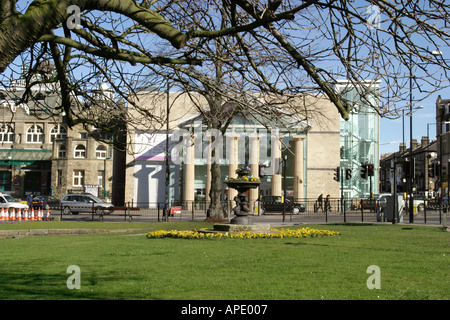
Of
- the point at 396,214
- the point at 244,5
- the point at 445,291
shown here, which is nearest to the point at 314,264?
the point at 445,291

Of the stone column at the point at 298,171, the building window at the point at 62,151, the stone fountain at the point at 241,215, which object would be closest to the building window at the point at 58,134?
the building window at the point at 62,151

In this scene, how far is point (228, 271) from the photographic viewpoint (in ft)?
31.2

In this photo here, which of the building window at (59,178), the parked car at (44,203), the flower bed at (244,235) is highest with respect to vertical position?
the building window at (59,178)

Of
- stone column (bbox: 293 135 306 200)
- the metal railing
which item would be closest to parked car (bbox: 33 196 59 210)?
the metal railing

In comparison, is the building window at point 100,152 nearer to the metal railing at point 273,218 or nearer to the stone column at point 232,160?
the stone column at point 232,160

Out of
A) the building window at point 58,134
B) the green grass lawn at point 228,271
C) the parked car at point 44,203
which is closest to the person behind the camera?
the green grass lawn at point 228,271

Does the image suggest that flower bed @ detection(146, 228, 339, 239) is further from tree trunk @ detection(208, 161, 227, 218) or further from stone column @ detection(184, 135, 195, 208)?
stone column @ detection(184, 135, 195, 208)

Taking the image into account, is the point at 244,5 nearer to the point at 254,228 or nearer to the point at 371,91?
the point at 371,91

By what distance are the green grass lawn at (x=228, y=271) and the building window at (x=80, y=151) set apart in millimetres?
48954

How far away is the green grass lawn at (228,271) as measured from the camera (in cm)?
727

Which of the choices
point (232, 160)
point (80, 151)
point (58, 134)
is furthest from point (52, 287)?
point (58, 134)

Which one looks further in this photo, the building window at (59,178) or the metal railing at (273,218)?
the building window at (59,178)

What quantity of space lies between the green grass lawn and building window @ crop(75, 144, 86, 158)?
49.0 meters
